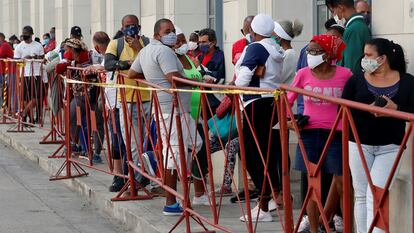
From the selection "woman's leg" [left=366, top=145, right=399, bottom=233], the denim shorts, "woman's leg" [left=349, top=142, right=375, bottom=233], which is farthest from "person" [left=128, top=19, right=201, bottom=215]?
"woman's leg" [left=366, top=145, right=399, bottom=233]

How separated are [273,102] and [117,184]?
316 cm

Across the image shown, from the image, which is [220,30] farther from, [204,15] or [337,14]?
[337,14]

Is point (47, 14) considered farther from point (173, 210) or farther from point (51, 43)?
point (173, 210)

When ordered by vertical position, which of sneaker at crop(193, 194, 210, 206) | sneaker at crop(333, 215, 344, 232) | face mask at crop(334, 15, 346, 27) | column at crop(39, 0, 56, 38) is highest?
column at crop(39, 0, 56, 38)

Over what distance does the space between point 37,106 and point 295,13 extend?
626cm

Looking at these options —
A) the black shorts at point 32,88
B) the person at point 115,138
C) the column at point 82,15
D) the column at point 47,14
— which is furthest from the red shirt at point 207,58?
the column at point 47,14

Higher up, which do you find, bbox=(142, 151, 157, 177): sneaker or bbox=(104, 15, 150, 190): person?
bbox=(104, 15, 150, 190): person

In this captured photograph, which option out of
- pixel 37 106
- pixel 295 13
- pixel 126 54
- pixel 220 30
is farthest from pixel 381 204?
pixel 37 106

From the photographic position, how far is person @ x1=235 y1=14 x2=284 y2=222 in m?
8.27

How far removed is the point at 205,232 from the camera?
309 inches

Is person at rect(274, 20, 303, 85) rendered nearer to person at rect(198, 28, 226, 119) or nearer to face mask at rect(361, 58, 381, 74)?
face mask at rect(361, 58, 381, 74)

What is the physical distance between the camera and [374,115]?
6.23 meters

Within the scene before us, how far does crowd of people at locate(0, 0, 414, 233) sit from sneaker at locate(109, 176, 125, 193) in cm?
1

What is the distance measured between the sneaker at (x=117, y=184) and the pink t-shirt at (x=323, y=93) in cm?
337
